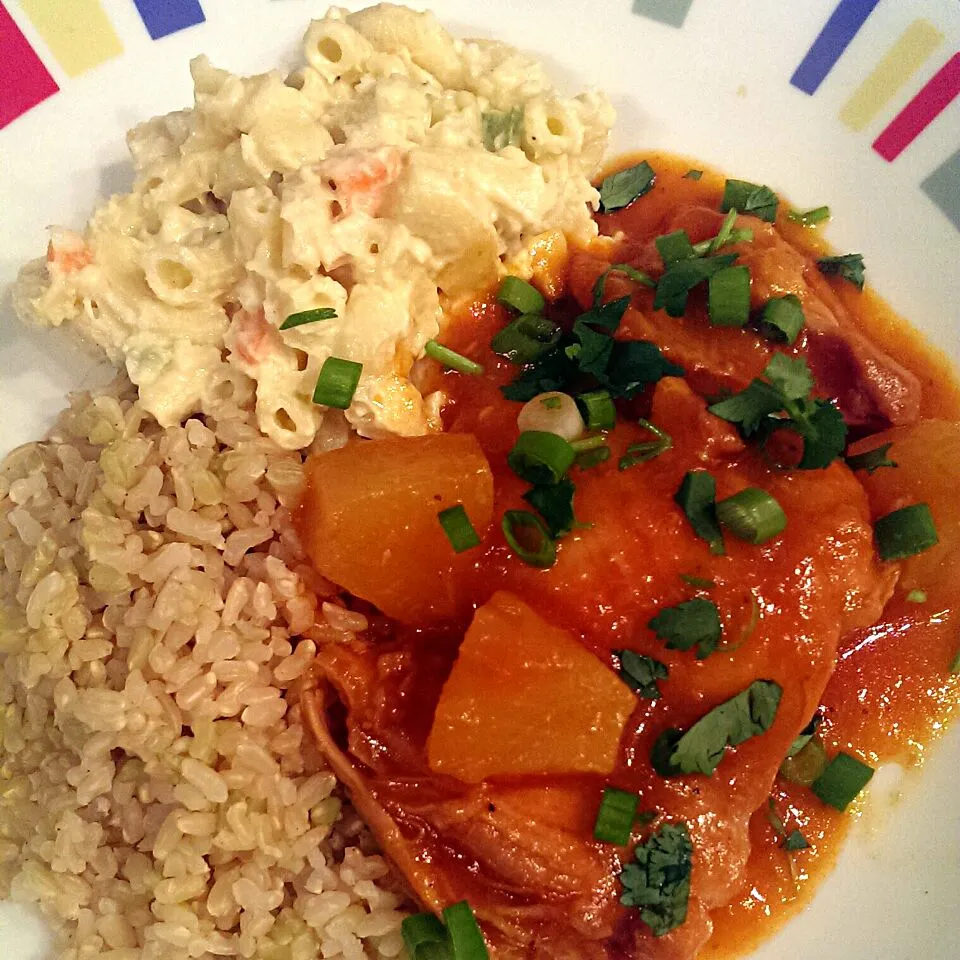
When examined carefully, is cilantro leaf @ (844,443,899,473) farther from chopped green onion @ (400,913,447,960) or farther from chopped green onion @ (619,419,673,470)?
chopped green onion @ (400,913,447,960)

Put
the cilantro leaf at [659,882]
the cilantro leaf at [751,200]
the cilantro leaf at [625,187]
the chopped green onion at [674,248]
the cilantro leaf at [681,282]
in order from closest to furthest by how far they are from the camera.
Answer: the cilantro leaf at [659,882]
the cilantro leaf at [681,282]
the chopped green onion at [674,248]
the cilantro leaf at [751,200]
the cilantro leaf at [625,187]

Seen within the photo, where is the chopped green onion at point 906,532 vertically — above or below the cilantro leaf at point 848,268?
above

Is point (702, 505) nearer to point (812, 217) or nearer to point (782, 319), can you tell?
point (782, 319)

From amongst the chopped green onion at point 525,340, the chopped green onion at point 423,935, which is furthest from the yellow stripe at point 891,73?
the chopped green onion at point 423,935

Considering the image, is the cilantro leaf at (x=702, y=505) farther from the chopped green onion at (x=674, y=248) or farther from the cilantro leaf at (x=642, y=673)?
the chopped green onion at (x=674, y=248)

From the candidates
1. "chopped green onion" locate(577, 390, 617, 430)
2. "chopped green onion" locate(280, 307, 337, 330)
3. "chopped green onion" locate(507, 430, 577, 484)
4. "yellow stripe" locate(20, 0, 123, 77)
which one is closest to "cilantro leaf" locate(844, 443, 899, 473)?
"chopped green onion" locate(577, 390, 617, 430)

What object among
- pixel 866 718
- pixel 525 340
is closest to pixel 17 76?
pixel 525 340
